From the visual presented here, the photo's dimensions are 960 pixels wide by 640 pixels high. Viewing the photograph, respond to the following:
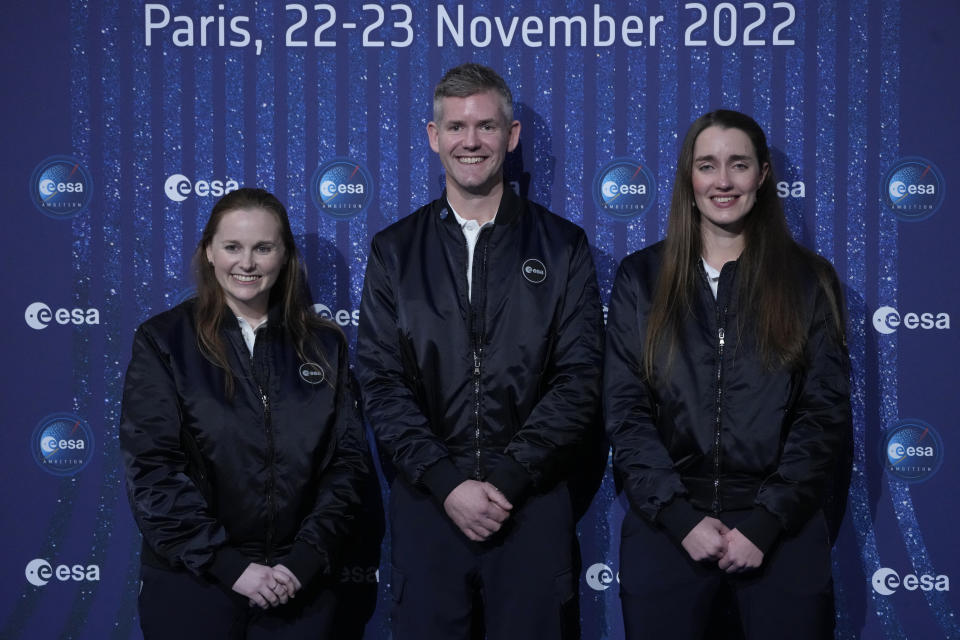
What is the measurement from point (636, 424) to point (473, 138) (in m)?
0.90

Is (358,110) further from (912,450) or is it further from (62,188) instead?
(912,450)

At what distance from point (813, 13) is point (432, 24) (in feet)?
4.14

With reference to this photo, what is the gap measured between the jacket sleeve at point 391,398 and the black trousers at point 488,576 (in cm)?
16

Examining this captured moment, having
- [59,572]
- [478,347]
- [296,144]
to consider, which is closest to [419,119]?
[296,144]

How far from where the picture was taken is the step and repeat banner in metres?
2.99

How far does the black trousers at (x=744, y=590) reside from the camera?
2268mm

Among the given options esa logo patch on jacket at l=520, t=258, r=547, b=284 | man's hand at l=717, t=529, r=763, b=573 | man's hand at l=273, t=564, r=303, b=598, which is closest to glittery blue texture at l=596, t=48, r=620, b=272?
esa logo patch on jacket at l=520, t=258, r=547, b=284

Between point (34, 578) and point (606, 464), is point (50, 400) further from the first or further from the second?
point (606, 464)

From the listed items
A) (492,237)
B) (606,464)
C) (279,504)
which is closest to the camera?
(279,504)

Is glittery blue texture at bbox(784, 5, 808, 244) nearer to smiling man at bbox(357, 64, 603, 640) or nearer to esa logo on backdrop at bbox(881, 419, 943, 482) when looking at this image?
esa logo on backdrop at bbox(881, 419, 943, 482)

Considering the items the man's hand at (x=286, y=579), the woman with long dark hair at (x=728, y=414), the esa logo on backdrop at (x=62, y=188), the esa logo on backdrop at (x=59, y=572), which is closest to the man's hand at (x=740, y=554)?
the woman with long dark hair at (x=728, y=414)

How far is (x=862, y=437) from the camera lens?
3002 millimetres

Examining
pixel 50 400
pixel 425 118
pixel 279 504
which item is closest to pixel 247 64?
pixel 425 118

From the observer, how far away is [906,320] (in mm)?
2992
